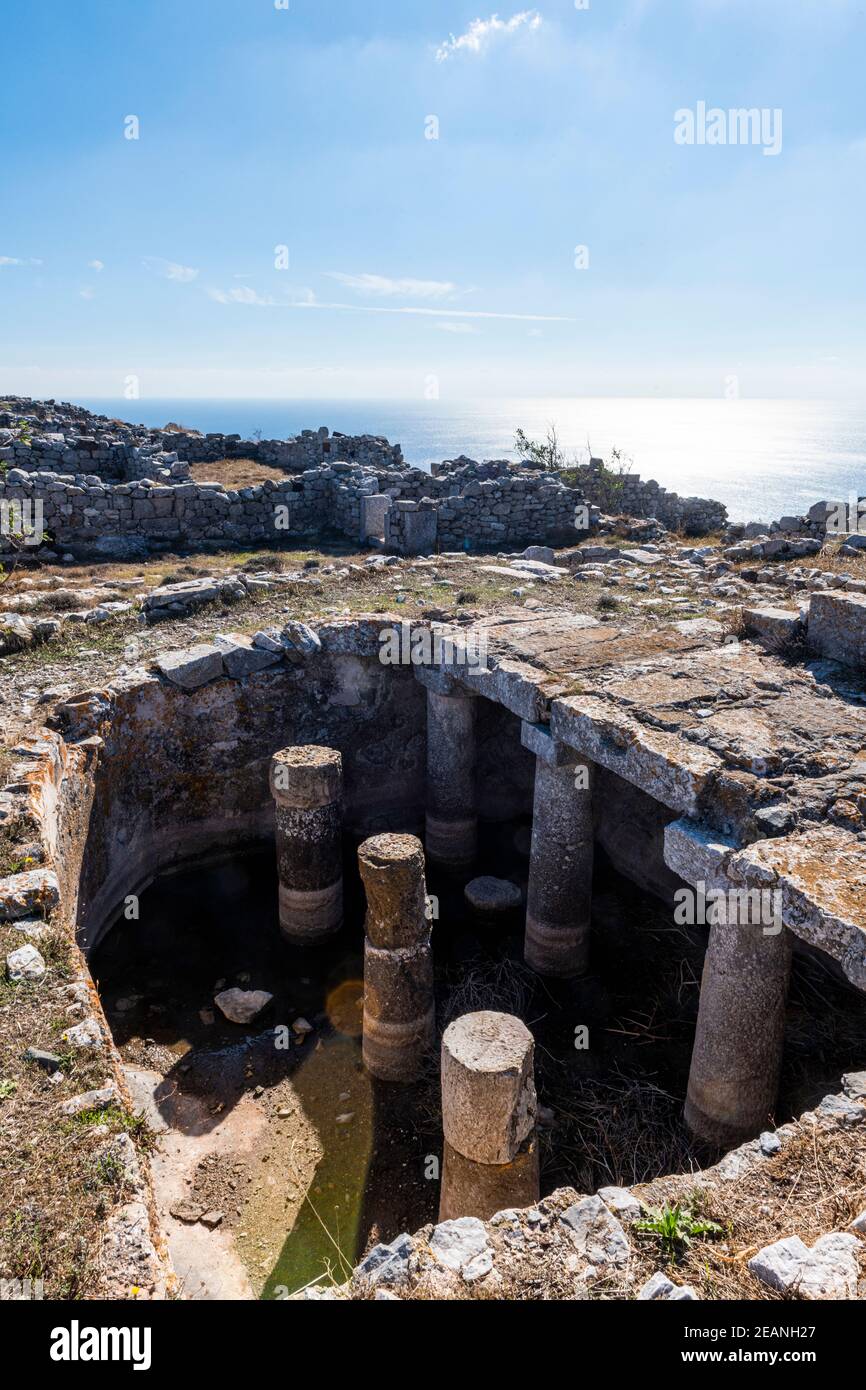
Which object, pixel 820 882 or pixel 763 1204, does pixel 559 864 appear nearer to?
pixel 820 882

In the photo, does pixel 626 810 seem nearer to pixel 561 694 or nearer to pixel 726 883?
pixel 561 694

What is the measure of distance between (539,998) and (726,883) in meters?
3.77

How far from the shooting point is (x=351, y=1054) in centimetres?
812

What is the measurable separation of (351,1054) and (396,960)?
1.26 m

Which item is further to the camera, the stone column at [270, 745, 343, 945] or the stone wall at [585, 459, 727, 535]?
the stone wall at [585, 459, 727, 535]

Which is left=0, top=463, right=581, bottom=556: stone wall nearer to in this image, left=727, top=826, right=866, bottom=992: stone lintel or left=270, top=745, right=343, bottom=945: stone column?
left=270, top=745, right=343, bottom=945: stone column

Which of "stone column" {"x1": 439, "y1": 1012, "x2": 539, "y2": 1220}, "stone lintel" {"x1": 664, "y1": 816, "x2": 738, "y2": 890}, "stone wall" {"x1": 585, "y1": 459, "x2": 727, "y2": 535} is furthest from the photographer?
"stone wall" {"x1": 585, "y1": 459, "x2": 727, "y2": 535}

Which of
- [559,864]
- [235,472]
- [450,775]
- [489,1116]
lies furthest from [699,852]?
[235,472]

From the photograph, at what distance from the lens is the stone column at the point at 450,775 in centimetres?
1063

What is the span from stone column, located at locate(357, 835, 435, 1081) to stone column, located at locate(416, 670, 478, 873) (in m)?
3.11

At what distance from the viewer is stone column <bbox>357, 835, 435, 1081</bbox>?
753 centimetres


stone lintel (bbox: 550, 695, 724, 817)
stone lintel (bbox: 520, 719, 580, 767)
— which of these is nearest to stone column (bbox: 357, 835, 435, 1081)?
stone lintel (bbox: 520, 719, 580, 767)

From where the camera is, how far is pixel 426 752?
11.8 m
